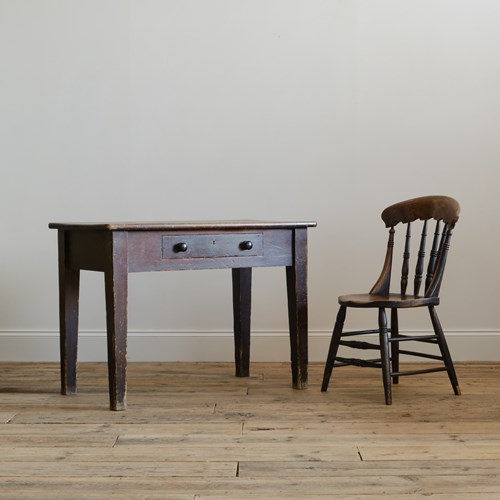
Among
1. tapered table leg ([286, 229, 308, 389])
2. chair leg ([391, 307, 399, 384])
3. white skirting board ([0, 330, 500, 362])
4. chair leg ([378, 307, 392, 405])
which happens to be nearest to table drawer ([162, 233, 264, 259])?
tapered table leg ([286, 229, 308, 389])

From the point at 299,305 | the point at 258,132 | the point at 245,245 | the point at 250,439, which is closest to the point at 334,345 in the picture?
the point at 299,305

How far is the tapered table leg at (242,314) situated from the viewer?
4102 mm

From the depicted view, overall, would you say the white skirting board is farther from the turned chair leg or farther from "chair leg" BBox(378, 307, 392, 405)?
"chair leg" BBox(378, 307, 392, 405)

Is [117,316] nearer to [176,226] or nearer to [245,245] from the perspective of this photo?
[176,226]

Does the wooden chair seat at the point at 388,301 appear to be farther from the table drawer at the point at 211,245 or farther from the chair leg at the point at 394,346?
the table drawer at the point at 211,245

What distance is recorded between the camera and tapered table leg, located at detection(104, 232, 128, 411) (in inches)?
130

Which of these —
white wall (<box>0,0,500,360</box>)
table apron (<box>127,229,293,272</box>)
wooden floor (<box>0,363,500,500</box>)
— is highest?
white wall (<box>0,0,500,360</box>)

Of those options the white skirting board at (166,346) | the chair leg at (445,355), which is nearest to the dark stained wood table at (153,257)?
the chair leg at (445,355)

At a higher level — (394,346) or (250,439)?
(394,346)

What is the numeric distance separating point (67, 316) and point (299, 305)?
0.96 m

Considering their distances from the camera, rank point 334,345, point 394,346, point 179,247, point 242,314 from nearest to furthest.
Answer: point 179,247, point 334,345, point 394,346, point 242,314

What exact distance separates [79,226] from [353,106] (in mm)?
1696

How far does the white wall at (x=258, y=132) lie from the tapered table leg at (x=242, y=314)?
0.38 m

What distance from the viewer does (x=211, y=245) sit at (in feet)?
11.5
